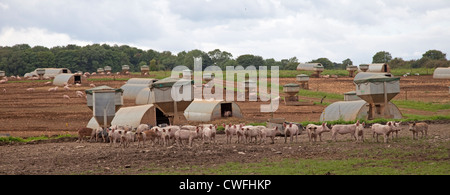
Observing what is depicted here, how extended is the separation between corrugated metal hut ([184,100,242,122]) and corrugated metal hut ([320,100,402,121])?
6506 mm

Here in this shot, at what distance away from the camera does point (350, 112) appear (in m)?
34.8

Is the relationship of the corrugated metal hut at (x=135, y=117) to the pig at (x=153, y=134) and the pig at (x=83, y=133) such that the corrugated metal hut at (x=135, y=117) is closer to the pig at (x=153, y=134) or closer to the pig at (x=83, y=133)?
the pig at (x=83, y=133)

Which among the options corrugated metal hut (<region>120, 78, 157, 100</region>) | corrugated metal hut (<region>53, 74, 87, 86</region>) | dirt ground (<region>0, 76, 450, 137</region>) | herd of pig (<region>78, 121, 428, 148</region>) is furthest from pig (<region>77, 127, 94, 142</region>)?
corrugated metal hut (<region>53, 74, 87, 86</region>)

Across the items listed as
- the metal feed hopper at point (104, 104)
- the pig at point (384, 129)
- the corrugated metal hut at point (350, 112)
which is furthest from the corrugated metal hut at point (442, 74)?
the pig at point (384, 129)

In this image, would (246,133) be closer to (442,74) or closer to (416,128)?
(416,128)

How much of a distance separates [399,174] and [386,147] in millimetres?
6299

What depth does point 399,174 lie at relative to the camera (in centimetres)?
1462

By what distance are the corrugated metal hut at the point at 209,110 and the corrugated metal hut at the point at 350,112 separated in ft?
21.3

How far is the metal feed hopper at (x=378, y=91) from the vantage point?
34.2m

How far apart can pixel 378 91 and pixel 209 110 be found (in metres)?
11.1

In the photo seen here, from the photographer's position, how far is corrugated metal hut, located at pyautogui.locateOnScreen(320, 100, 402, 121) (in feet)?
113

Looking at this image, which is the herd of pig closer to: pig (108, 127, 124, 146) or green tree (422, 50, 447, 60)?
pig (108, 127, 124, 146)
